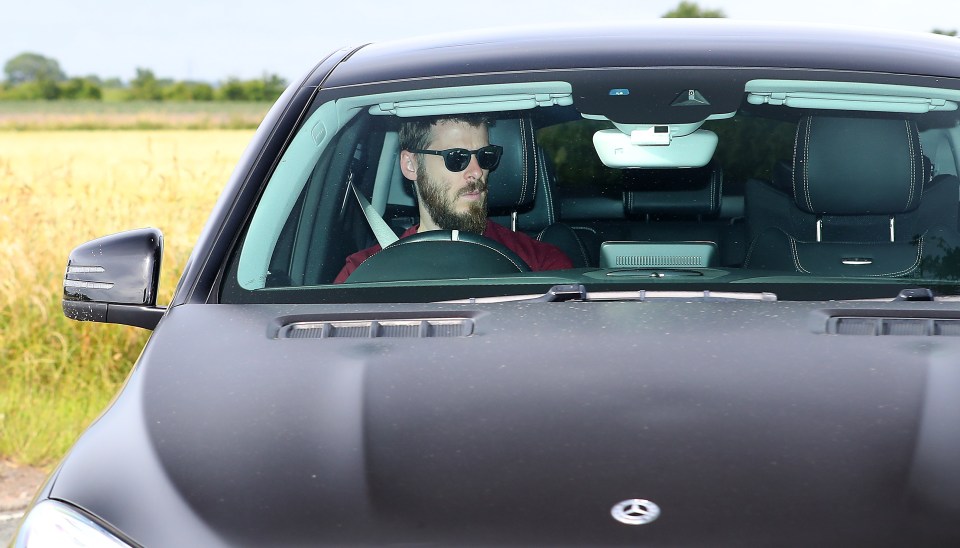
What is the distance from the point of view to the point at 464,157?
3.23 m

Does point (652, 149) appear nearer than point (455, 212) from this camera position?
Yes

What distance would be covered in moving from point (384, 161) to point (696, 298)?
4.73 feet

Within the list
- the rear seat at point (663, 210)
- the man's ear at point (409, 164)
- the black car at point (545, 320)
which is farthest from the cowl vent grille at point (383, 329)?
the rear seat at point (663, 210)

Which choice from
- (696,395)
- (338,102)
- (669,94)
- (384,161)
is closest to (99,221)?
(384,161)

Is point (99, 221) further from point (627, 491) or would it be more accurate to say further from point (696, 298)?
point (627, 491)

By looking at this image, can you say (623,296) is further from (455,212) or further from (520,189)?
(520,189)

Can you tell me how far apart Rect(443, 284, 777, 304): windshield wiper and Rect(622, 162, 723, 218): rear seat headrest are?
1.40m

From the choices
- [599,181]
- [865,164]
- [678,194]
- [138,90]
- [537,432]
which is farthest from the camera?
[138,90]

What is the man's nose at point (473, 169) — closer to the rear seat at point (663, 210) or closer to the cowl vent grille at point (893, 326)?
the rear seat at point (663, 210)

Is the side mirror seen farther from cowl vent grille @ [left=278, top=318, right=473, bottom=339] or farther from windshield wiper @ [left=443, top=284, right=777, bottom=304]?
windshield wiper @ [left=443, top=284, right=777, bottom=304]

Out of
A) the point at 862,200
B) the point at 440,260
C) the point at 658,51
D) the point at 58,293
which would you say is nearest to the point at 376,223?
the point at 440,260

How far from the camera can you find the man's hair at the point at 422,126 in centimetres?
315

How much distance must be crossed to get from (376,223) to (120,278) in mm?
789

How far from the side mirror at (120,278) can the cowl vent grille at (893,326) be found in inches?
54.4
